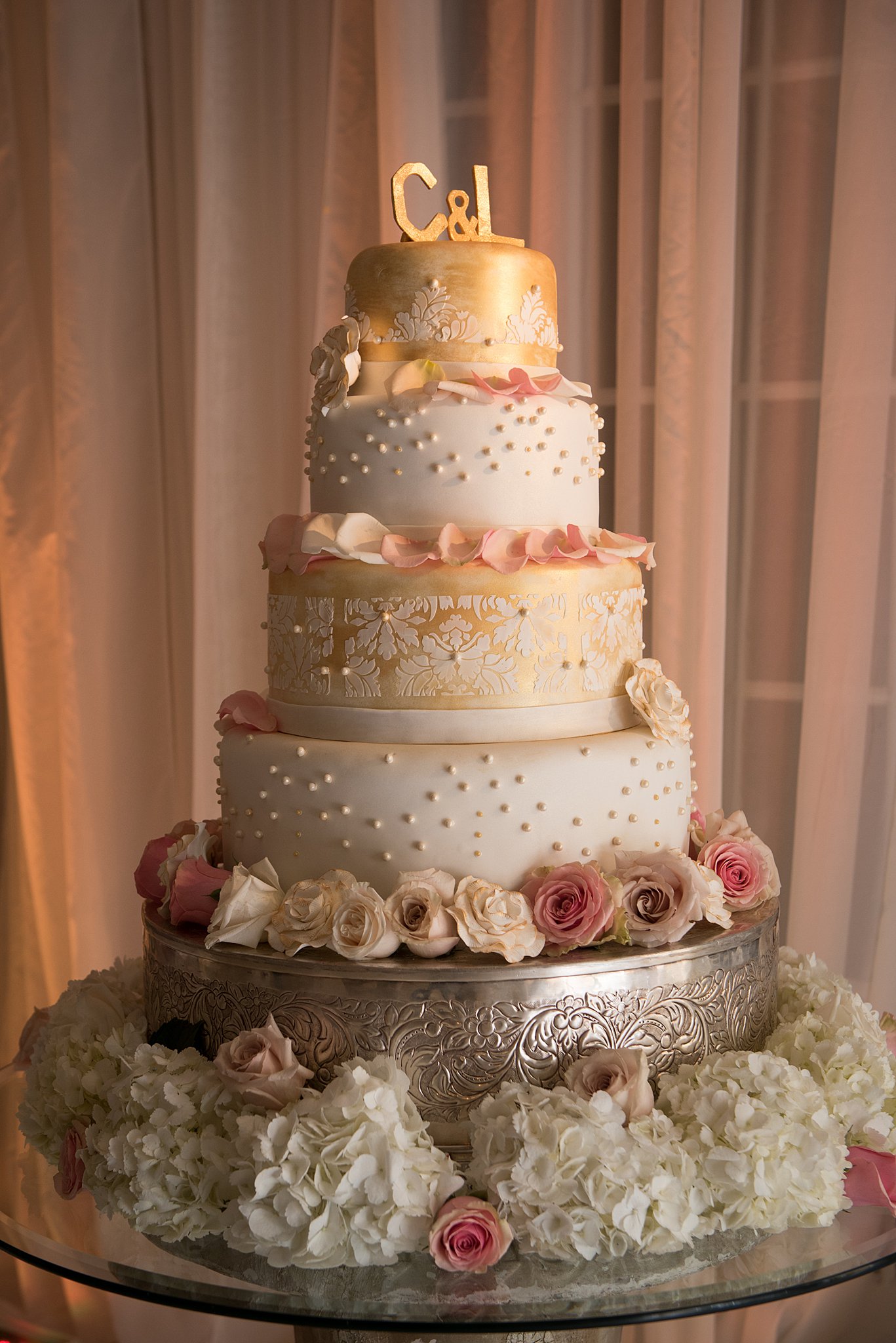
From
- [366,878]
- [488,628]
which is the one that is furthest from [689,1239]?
[488,628]

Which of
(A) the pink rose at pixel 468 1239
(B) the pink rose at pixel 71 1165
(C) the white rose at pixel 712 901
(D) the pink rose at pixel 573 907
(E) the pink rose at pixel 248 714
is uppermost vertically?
(E) the pink rose at pixel 248 714

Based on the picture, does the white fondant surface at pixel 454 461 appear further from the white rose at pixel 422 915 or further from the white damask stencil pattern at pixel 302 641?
the white rose at pixel 422 915

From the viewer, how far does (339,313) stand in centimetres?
312

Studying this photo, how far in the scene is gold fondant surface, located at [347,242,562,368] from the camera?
1.77m

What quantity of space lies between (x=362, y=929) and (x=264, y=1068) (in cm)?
21

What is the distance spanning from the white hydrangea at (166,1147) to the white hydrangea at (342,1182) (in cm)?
6

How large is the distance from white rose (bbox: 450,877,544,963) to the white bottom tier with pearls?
9cm

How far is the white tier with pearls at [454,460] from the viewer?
1733 mm

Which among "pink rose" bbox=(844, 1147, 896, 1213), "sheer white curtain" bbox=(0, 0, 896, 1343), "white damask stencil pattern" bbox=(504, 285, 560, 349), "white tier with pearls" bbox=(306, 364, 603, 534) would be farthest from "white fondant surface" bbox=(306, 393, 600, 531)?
"sheer white curtain" bbox=(0, 0, 896, 1343)

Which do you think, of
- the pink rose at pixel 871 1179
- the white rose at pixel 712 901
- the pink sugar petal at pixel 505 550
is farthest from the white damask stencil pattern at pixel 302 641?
the pink rose at pixel 871 1179

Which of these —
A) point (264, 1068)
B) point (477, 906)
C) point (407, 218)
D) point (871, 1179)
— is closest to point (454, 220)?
point (407, 218)

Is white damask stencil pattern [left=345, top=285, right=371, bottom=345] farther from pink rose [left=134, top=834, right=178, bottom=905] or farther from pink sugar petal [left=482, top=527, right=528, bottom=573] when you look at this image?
pink rose [left=134, top=834, right=178, bottom=905]

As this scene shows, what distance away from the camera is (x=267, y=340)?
3.26 metres

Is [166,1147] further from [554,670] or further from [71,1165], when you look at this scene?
[554,670]
